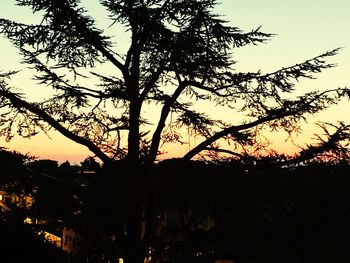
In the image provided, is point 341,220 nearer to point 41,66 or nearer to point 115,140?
point 115,140

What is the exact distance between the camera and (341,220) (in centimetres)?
686

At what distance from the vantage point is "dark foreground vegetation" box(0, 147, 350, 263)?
6691mm

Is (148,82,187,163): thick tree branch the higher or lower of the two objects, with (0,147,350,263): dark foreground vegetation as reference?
higher

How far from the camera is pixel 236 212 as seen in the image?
679cm

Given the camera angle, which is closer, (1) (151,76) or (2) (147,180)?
(2) (147,180)

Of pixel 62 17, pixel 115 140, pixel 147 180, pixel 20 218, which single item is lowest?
pixel 20 218

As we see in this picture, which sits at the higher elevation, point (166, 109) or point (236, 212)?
point (166, 109)

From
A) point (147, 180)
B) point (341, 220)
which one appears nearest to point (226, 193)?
point (147, 180)

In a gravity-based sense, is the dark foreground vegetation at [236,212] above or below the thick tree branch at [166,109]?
below

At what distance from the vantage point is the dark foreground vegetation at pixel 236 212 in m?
6.69

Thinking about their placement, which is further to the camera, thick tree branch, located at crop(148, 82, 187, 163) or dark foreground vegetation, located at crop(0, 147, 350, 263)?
thick tree branch, located at crop(148, 82, 187, 163)

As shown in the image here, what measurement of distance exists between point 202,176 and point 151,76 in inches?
133

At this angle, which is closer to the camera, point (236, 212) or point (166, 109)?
point (236, 212)

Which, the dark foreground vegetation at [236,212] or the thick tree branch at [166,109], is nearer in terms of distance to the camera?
the dark foreground vegetation at [236,212]
